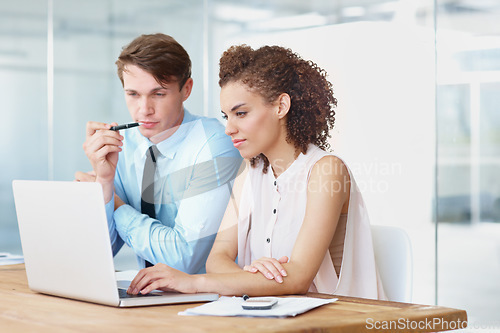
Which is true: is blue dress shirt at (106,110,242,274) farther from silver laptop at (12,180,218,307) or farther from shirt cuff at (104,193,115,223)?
silver laptop at (12,180,218,307)

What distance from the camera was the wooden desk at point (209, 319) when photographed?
1.10m

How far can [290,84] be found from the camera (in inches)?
79.2

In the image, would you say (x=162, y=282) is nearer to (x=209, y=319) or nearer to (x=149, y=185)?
(x=209, y=319)

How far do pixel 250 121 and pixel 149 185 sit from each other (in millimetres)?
468

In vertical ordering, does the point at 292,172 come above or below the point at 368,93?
below

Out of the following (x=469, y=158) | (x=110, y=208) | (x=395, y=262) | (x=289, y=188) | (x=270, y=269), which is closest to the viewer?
(x=270, y=269)

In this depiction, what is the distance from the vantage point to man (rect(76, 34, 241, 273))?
6.29ft

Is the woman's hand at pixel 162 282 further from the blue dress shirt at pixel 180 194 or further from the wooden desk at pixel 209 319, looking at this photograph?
the blue dress shirt at pixel 180 194

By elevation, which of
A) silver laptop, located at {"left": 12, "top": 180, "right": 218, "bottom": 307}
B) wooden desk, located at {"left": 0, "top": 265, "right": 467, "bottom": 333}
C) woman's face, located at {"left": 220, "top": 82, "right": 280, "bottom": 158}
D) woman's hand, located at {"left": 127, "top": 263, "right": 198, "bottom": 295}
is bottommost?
wooden desk, located at {"left": 0, "top": 265, "right": 467, "bottom": 333}

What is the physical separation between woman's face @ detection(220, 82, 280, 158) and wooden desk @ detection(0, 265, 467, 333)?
2.12 ft

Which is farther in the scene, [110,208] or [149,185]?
[149,185]
